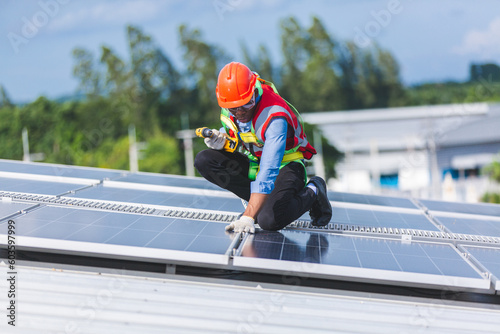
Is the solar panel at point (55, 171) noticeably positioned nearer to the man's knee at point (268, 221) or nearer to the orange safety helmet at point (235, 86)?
the orange safety helmet at point (235, 86)

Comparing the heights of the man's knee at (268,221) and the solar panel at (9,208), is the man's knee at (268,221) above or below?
below

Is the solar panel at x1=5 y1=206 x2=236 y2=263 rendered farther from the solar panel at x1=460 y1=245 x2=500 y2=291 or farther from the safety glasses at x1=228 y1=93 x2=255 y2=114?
the solar panel at x1=460 y1=245 x2=500 y2=291

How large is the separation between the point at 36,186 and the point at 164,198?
1408mm

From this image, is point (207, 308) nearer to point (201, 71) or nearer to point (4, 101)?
point (201, 71)

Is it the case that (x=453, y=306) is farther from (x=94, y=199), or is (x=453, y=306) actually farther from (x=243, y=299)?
(x=94, y=199)

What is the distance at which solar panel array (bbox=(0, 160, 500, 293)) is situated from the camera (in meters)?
3.51

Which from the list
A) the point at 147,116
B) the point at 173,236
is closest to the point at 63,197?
the point at 173,236

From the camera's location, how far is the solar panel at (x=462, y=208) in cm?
649

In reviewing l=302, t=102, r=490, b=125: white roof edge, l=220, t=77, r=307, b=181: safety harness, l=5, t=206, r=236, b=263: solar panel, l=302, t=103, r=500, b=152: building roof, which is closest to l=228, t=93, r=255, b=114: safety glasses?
l=220, t=77, r=307, b=181: safety harness

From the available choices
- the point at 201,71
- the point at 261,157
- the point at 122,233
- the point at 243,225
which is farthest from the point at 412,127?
the point at 122,233

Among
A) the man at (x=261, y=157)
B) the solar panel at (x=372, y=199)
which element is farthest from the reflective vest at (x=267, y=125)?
the solar panel at (x=372, y=199)

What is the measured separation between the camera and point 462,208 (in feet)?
22.3

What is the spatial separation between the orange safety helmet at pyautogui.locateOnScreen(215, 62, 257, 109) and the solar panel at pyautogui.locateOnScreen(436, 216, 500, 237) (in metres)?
2.36

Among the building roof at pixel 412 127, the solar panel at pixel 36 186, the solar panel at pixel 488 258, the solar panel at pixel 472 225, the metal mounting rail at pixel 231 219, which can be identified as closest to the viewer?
the solar panel at pixel 488 258
